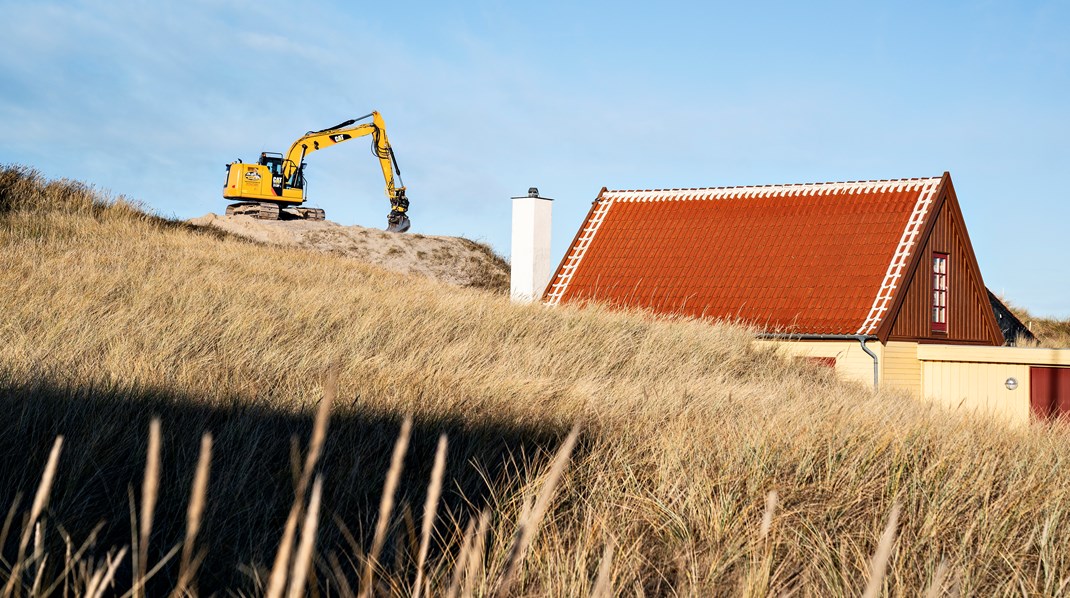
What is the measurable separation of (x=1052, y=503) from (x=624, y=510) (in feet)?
8.01

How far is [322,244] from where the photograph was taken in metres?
36.2

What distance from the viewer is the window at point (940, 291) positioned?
66.0 ft

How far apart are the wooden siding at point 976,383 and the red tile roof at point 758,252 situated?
1559mm

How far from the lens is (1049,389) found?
16.5 metres

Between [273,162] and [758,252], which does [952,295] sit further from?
[273,162]

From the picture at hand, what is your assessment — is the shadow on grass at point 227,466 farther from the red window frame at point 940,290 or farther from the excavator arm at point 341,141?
the excavator arm at point 341,141

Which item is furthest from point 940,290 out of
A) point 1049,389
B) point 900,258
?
point 1049,389

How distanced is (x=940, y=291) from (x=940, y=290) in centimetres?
3

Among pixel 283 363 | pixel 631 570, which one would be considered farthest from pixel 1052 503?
pixel 283 363

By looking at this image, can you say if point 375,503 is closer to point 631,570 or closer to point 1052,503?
point 631,570

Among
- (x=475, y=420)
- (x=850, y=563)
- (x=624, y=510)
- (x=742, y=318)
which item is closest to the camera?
(x=850, y=563)

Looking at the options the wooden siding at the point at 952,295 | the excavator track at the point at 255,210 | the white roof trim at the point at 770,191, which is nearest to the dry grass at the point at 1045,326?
the wooden siding at the point at 952,295

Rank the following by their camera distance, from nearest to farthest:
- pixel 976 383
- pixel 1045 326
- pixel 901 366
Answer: pixel 976 383 < pixel 901 366 < pixel 1045 326

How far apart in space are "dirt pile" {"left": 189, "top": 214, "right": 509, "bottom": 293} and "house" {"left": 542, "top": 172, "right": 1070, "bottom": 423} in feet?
44.1
